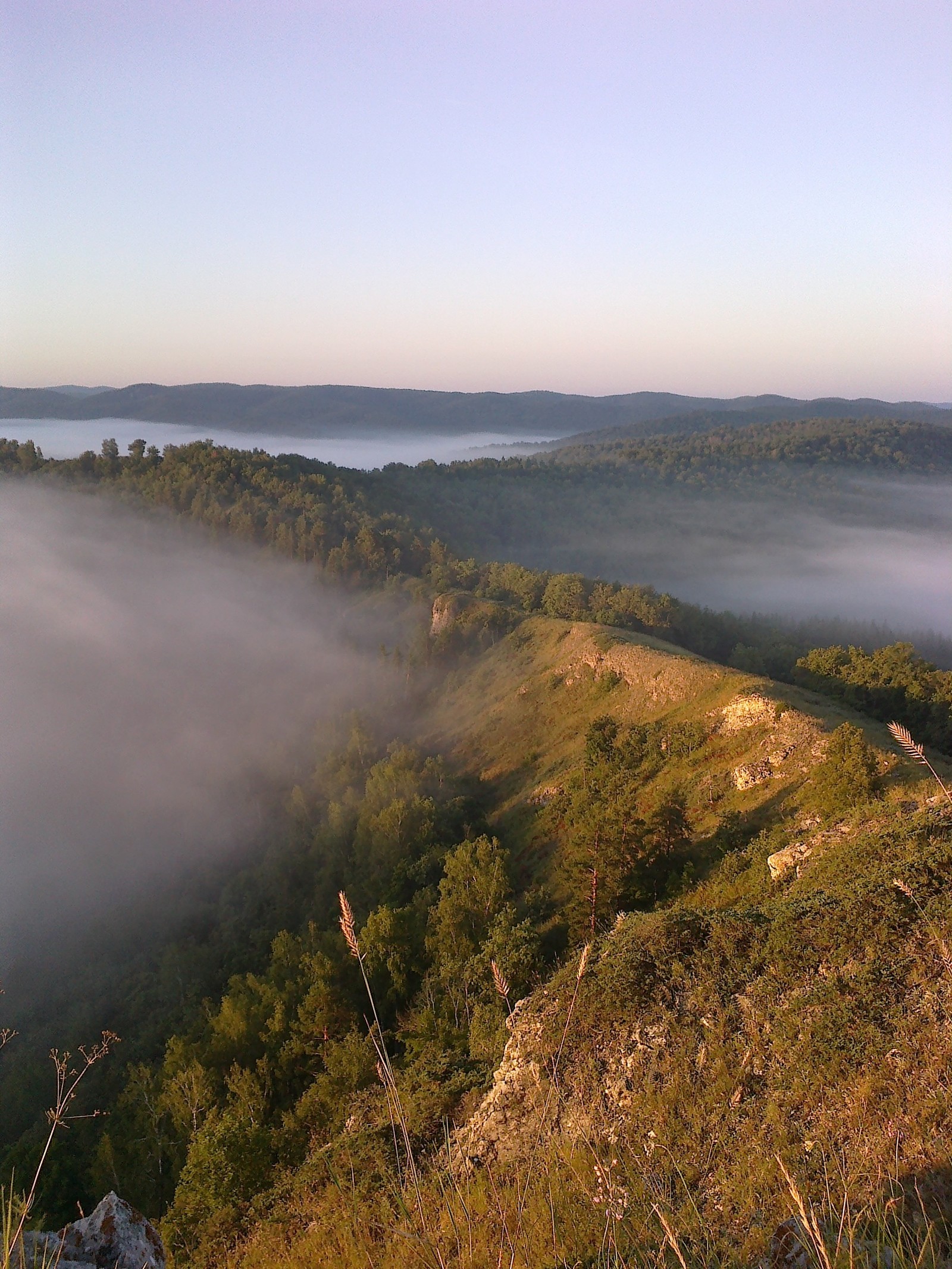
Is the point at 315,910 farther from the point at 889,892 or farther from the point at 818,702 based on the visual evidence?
the point at 889,892

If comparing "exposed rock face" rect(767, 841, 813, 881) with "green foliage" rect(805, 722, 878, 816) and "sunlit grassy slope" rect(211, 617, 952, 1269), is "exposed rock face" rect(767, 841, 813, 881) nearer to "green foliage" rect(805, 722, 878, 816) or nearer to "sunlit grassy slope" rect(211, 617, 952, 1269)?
"sunlit grassy slope" rect(211, 617, 952, 1269)

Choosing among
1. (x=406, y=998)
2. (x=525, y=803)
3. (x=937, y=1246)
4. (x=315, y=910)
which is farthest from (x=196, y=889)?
(x=937, y=1246)

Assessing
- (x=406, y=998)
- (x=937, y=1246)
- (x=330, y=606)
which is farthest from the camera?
(x=330, y=606)

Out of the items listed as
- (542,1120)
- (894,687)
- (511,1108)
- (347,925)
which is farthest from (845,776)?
(347,925)

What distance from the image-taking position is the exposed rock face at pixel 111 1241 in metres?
7.77

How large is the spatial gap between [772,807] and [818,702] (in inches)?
483

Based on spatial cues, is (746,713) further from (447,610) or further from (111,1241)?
(447,610)

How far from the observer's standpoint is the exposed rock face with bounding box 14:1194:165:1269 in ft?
25.5

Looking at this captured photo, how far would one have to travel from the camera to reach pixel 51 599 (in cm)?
15125

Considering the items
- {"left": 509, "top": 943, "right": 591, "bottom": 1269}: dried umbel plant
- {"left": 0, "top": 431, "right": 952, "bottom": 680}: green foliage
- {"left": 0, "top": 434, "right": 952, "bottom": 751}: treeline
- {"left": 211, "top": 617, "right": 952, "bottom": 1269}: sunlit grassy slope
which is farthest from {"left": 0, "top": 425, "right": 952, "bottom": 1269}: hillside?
{"left": 0, "top": 431, "right": 952, "bottom": 680}: green foliage

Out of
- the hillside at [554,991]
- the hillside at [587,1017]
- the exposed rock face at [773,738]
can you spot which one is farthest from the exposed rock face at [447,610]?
the exposed rock face at [773,738]

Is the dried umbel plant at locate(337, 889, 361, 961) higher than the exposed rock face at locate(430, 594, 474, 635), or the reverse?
the dried umbel plant at locate(337, 889, 361, 961)

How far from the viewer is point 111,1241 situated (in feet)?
26.8

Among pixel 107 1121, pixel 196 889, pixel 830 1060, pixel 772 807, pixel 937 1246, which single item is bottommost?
pixel 196 889
